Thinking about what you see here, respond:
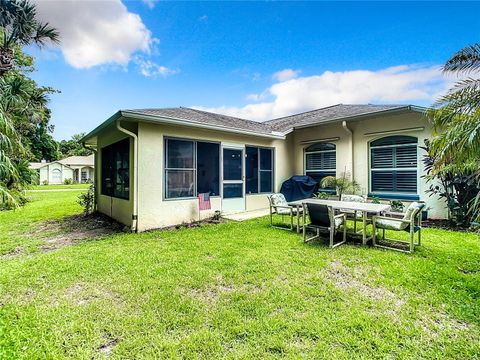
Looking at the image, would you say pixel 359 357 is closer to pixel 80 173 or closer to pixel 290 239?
pixel 290 239

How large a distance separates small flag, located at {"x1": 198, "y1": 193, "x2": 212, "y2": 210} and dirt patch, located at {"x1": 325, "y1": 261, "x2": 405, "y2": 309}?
456 centimetres

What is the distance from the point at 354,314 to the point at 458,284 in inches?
74.9

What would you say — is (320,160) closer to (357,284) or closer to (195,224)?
(195,224)

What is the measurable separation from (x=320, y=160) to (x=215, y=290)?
8328mm

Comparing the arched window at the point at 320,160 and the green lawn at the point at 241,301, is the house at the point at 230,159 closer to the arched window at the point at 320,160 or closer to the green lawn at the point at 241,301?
the arched window at the point at 320,160

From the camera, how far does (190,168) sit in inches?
301

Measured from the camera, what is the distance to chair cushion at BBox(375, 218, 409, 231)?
4906mm

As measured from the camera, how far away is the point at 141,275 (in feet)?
12.7

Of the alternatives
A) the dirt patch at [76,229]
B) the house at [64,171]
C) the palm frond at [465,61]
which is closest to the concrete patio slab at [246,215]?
the dirt patch at [76,229]

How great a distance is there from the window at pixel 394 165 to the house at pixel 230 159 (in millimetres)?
29

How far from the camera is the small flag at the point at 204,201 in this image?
7.79 m

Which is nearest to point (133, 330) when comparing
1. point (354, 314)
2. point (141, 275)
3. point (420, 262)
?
point (141, 275)

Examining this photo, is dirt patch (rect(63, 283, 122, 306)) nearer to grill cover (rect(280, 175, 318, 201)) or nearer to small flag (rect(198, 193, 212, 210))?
small flag (rect(198, 193, 212, 210))

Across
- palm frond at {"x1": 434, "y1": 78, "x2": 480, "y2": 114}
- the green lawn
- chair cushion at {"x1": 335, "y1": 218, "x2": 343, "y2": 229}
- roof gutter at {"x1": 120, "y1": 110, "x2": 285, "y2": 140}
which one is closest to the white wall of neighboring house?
the green lawn
